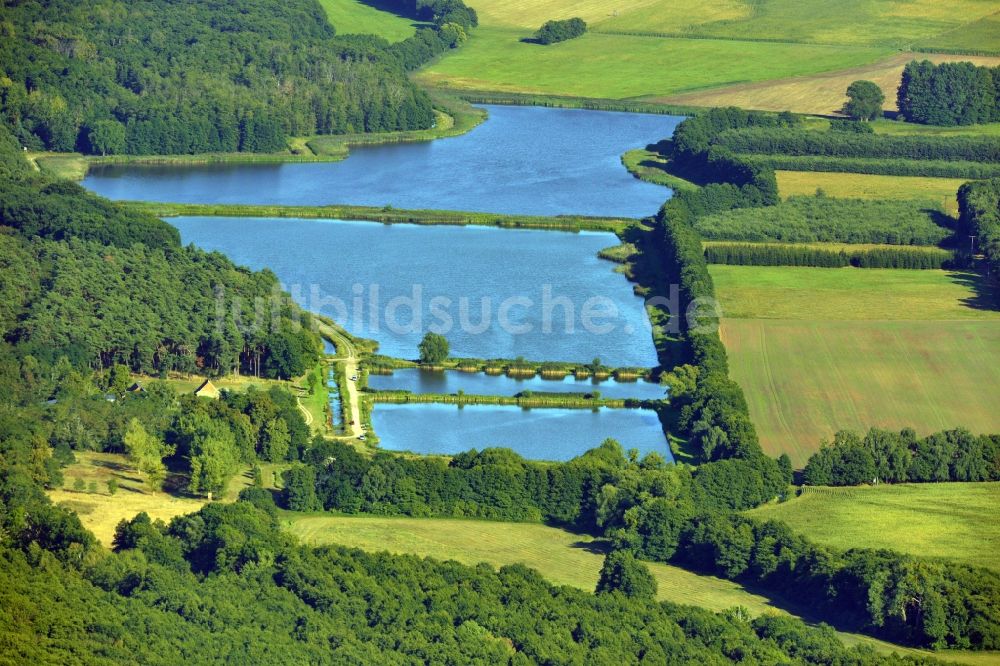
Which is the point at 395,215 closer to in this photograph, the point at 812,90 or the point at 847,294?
the point at 847,294

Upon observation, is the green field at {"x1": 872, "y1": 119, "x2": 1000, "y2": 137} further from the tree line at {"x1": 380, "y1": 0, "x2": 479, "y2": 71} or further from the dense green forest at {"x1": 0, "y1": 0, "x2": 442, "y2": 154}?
the tree line at {"x1": 380, "y1": 0, "x2": 479, "y2": 71}

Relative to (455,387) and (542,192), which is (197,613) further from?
(542,192)

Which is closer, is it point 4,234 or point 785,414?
point 785,414

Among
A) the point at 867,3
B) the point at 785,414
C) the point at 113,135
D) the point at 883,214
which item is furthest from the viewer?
the point at 867,3

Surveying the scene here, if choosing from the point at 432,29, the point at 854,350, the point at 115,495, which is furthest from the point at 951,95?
the point at 115,495

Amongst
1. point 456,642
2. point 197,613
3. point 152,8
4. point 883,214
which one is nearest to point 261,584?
point 197,613

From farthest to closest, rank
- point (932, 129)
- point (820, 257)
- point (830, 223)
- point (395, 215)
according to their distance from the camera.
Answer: point (932, 129)
point (395, 215)
point (830, 223)
point (820, 257)
